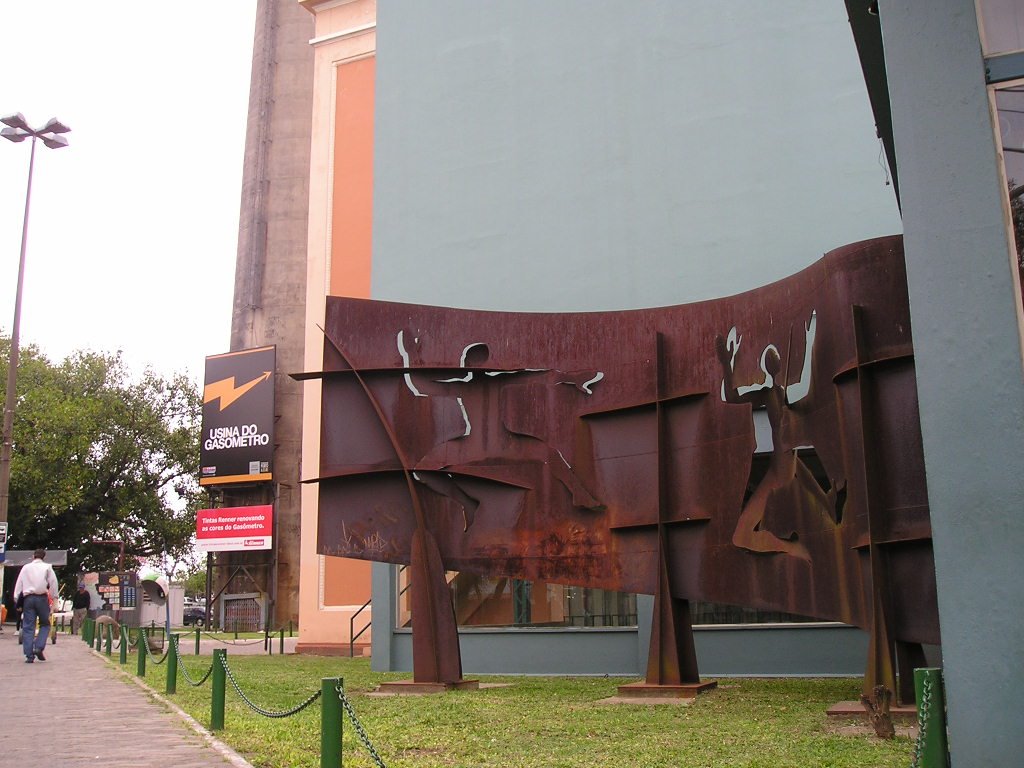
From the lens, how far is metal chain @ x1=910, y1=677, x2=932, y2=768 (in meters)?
5.25

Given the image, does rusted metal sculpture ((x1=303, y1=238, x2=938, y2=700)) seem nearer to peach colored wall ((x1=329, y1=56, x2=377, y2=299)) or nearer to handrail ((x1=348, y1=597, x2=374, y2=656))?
handrail ((x1=348, y1=597, x2=374, y2=656))

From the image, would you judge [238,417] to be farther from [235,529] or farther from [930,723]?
[930,723]

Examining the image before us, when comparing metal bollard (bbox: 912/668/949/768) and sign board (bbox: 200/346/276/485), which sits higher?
sign board (bbox: 200/346/276/485)

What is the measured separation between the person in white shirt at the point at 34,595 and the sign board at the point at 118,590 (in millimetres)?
11671

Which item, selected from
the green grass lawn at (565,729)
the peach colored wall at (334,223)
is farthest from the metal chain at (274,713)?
the peach colored wall at (334,223)

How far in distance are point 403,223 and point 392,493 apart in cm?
825

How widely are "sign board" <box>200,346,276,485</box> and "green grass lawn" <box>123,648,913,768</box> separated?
23012mm

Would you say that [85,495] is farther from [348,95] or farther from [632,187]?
[632,187]

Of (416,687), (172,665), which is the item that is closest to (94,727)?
(172,665)

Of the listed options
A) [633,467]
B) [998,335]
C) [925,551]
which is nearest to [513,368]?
[633,467]

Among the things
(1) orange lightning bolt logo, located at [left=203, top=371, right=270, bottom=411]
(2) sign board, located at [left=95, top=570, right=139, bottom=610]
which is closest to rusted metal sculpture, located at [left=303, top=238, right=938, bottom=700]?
(2) sign board, located at [left=95, top=570, right=139, bottom=610]

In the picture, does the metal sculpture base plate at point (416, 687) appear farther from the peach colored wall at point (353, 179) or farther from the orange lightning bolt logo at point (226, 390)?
the orange lightning bolt logo at point (226, 390)

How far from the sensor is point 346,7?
93.2 feet

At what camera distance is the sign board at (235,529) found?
3694cm
